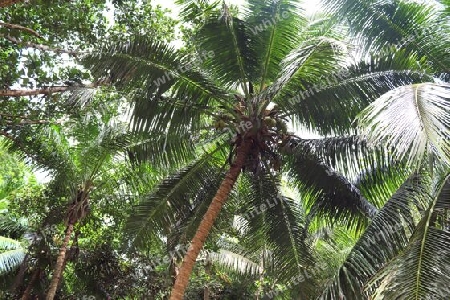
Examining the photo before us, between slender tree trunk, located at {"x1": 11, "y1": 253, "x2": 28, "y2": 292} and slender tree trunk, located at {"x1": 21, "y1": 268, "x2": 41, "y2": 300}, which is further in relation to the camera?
slender tree trunk, located at {"x1": 21, "y1": 268, "x2": 41, "y2": 300}

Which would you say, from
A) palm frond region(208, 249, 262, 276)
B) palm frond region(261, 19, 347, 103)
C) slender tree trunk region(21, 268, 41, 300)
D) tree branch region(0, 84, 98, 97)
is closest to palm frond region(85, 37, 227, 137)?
tree branch region(0, 84, 98, 97)

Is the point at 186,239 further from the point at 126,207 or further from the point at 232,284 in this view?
the point at 232,284

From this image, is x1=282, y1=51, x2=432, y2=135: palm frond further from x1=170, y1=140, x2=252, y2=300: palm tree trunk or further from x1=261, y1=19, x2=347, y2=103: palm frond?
x1=170, y1=140, x2=252, y2=300: palm tree trunk

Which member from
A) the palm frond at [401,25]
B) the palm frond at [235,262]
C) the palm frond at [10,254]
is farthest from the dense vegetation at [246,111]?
the palm frond at [235,262]

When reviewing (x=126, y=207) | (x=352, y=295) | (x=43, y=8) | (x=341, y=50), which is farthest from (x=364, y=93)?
(x=126, y=207)

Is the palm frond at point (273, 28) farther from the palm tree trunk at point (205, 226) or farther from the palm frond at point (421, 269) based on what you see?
the palm frond at point (421, 269)

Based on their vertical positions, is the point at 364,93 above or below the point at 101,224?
above

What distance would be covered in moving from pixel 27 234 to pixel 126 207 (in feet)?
8.89

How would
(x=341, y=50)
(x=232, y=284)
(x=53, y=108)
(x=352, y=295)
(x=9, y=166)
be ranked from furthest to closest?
(x=232, y=284), (x=9, y=166), (x=53, y=108), (x=341, y=50), (x=352, y=295)

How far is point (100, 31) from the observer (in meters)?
7.81

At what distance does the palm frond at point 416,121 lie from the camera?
12.1ft

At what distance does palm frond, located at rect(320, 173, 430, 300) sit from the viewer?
528cm

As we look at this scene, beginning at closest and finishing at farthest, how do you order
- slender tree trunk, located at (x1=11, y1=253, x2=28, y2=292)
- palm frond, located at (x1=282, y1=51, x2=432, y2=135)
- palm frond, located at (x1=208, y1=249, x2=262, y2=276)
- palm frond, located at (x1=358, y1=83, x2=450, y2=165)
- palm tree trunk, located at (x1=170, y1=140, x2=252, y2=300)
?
palm frond, located at (x1=358, y1=83, x2=450, y2=165) → palm tree trunk, located at (x1=170, y1=140, x2=252, y2=300) → palm frond, located at (x1=282, y1=51, x2=432, y2=135) → slender tree trunk, located at (x1=11, y1=253, x2=28, y2=292) → palm frond, located at (x1=208, y1=249, x2=262, y2=276)

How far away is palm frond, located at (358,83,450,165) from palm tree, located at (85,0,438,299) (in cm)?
209
